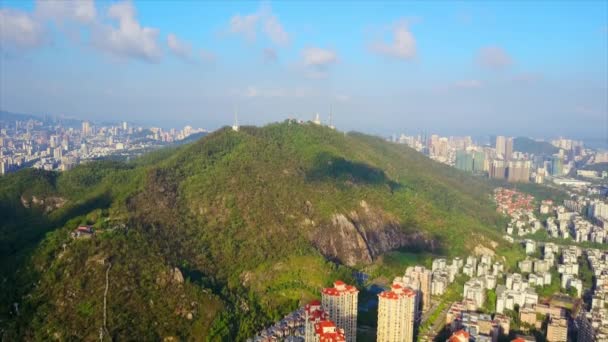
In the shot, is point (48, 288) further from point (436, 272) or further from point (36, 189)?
point (436, 272)

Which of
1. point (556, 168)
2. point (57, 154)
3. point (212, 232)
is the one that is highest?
point (556, 168)

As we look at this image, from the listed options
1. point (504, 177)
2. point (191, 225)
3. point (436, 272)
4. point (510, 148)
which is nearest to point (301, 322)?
point (191, 225)

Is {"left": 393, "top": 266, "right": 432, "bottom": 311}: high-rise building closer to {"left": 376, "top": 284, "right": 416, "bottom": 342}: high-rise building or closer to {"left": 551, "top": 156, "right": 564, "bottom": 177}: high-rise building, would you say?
{"left": 376, "top": 284, "right": 416, "bottom": 342}: high-rise building

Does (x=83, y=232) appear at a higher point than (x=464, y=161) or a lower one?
lower

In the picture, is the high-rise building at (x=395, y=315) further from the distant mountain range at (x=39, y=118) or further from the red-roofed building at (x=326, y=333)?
the distant mountain range at (x=39, y=118)

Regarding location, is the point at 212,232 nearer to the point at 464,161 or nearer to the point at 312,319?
the point at 312,319

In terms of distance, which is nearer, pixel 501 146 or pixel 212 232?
pixel 212 232

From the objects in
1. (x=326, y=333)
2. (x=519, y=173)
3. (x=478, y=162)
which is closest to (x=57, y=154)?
(x=478, y=162)
